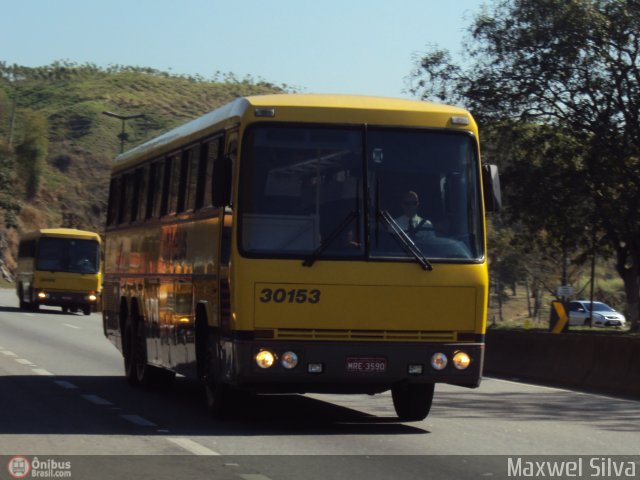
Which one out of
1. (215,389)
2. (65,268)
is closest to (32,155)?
(65,268)

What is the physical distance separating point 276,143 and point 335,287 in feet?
Answer: 4.55

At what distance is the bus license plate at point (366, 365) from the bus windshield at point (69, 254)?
34630 mm

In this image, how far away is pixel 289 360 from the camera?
1211cm

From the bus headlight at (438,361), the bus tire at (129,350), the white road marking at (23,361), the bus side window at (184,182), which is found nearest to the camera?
the bus headlight at (438,361)

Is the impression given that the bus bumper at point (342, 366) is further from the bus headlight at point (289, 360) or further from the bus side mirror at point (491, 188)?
the bus side mirror at point (491, 188)

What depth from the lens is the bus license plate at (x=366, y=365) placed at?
12211mm

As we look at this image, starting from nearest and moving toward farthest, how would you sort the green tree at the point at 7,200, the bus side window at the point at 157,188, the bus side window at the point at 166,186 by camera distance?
the bus side window at the point at 166,186
the bus side window at the point at 157,188
the green tree at the point at 7,200

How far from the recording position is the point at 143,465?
33.2 ft

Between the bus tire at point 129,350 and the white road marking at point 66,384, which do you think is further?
the bus tire at point 129,350

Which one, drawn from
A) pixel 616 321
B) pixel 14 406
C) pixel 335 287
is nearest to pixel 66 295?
pixel 616 321

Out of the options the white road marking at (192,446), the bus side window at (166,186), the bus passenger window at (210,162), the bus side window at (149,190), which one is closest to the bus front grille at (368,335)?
the white road marking at (192,446)

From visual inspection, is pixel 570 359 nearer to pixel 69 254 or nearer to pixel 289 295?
pixel 289 295

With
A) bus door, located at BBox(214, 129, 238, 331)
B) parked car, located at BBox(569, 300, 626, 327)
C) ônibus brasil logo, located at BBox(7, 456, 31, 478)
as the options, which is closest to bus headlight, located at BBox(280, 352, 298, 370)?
bus door, located at BBox(214, 129, 238, 331)

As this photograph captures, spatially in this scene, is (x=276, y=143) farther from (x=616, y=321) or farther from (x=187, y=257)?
(x=616, y=321)
